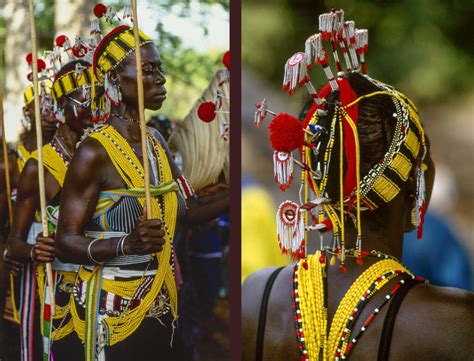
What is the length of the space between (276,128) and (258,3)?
727 millimetres

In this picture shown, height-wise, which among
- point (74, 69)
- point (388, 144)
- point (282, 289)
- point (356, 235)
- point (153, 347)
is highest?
point (74, 69)

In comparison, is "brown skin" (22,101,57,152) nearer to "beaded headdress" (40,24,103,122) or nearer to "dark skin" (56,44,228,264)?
"beaded headdress" (40,24,103,122)

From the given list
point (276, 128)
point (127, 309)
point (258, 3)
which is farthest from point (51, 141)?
point (276, 128)

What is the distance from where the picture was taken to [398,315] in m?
2.12

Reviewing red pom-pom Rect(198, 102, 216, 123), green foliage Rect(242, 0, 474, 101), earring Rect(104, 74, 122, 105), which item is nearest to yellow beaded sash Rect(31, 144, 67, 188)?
earring Rect(104, 74, 122, 105)

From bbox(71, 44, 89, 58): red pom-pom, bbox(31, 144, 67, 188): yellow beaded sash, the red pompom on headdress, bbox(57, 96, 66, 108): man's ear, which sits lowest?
bbox(31, 144, 67, 188): yellow beaded sash

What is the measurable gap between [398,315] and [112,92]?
1537 mm

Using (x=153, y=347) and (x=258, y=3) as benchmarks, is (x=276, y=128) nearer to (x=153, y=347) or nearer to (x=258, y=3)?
(x=258, y=3)

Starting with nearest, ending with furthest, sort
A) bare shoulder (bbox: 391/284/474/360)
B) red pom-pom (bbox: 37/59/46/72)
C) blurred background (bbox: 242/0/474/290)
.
Answer: bare shoulder (bbox: 391/284/474/360) < blurred background (bbox: 242/0/474/290) < red pom-pom (bbox: 37/59/46/72)

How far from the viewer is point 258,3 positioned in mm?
2832

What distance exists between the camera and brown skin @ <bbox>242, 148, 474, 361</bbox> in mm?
2059

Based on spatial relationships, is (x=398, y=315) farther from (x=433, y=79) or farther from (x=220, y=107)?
(x=220, y=107)

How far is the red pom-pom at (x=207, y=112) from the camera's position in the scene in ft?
10.2

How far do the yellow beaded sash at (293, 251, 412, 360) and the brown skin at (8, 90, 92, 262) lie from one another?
1390 millimetres
